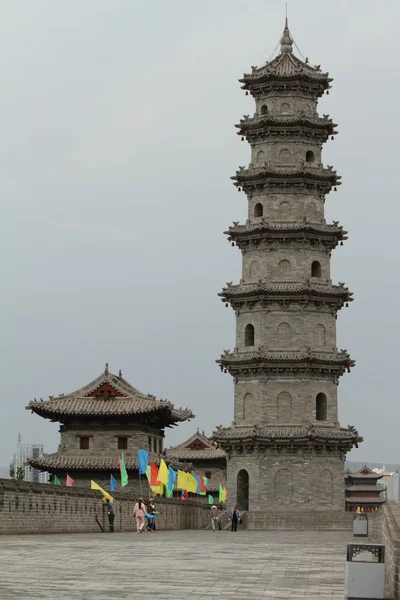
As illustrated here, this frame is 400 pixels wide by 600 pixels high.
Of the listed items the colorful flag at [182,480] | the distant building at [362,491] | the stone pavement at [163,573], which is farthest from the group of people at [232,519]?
the distant building at [362,491]

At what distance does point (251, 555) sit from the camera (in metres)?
27.4

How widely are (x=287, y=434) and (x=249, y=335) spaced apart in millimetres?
6900

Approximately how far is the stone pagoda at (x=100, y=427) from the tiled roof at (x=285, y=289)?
27.9 ft

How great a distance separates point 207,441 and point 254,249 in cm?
3468

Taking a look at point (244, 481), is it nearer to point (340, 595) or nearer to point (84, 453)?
point (84, 453)

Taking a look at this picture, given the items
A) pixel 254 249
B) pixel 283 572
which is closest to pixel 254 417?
pixel 254 249

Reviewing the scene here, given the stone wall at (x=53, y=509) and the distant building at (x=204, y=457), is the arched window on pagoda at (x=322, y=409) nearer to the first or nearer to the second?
the stone wall at (x=53, y=509)

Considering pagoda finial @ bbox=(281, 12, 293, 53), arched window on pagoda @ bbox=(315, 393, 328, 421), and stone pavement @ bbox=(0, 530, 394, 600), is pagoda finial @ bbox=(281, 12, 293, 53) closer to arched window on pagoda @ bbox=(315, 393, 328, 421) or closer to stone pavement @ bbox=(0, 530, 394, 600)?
arched window on pagoda @ bbox=(315, 393, 328, 421)

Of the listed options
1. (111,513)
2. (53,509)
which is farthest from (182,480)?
(53,509)

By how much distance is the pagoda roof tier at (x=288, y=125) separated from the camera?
68250 millimetres

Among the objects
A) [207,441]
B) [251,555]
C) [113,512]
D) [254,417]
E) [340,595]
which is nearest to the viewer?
[340,595]

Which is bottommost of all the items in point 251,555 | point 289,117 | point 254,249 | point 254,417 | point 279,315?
point 251,555

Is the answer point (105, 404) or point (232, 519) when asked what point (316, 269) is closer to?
point (105, 404)

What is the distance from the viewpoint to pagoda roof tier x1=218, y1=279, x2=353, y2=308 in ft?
212
